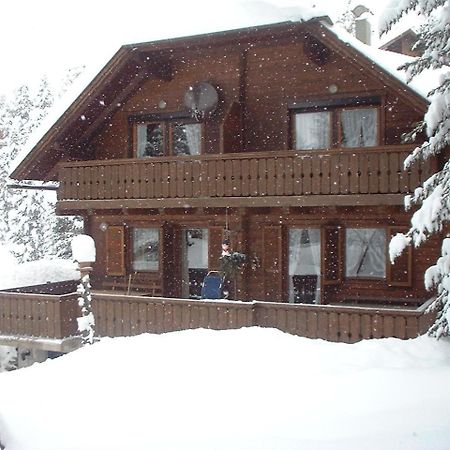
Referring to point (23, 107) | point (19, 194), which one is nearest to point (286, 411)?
point (19, 194)

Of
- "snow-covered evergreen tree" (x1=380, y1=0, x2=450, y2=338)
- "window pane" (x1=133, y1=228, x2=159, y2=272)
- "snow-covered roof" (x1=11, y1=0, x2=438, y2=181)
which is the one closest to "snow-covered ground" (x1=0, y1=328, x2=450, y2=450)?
"snow-covered evergreen tree" (x1=380, y1=0, x2=450, y2=338)

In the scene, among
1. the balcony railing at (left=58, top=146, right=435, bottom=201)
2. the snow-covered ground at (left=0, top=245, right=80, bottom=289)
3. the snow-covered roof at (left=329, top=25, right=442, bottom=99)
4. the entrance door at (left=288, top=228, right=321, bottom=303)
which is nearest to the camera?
the balcony railing at (left=58, top=146, right=435, bottom=201)

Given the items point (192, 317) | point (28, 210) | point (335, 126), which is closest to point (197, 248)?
point (192, 317)

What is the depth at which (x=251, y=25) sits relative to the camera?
14.8m

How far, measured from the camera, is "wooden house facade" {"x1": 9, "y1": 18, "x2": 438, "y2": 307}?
13852 mm

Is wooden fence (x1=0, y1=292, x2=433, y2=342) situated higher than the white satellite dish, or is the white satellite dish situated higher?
the white satellite dish

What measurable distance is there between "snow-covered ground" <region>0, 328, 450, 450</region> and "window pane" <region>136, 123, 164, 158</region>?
314 inches

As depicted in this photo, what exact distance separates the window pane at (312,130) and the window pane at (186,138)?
9.78 feet

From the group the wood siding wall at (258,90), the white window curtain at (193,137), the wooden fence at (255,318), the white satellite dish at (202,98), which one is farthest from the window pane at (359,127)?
the wooden fence at (255,318)

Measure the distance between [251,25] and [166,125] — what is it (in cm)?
407

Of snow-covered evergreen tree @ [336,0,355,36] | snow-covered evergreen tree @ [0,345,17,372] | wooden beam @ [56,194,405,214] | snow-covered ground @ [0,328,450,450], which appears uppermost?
snow-covered evergreen tree @ [336,0,355,36]

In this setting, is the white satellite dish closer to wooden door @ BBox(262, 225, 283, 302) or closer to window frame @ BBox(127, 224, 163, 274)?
window frame @ BBox(127, 224, 163, 274)

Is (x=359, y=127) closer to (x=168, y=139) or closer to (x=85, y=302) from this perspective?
(x=168, y=139)

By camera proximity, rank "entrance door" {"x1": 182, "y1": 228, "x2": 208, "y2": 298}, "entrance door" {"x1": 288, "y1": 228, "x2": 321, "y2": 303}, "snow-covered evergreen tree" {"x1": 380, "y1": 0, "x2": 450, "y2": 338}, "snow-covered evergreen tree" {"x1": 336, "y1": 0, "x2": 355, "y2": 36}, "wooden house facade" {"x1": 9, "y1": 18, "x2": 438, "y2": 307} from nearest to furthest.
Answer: "snow-covered evergreen tree" {"x1": 380, "y1": 0, "x2": 450, "y2": 338} → "wooden house facade" {"x1": 9, "y1": 18, "x2": 438, "y2": 307} → "entrance door" {"x1": 288, "y1": 228, "x2": 321, "y2": 303} → "entrance door" {"x1": 182, "y1": 228, "x2": 208, "y2": 298} → "snow-covered evergreen tree" {"x1": 336, "y1": 0, "x2": 355, "y2": 36}
